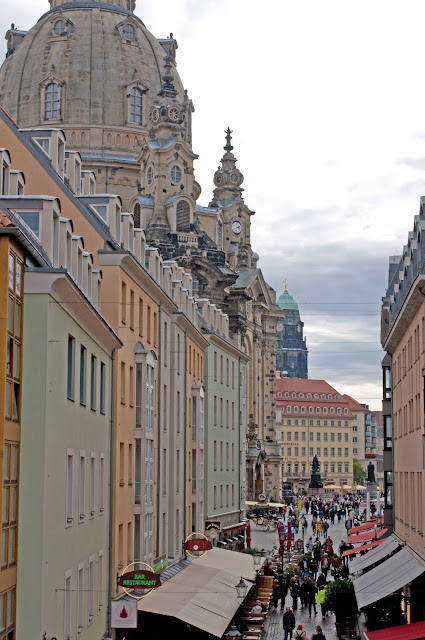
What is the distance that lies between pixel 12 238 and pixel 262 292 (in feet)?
351

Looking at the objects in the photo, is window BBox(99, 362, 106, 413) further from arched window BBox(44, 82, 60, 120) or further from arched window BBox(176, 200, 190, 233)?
arched window BBox(44, 82, 60, 120)

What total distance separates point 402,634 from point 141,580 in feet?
21.1

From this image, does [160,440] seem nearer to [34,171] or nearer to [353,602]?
[353,602]

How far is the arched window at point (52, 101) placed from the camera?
107m

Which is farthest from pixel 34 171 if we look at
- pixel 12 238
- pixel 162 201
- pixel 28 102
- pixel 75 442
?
pixel 28 102

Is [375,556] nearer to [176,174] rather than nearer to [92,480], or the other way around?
[92,480]

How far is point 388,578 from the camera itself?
36.4 meters

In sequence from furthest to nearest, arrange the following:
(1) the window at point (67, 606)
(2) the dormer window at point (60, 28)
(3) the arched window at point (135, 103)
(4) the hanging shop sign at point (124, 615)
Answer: (2) the dormer window at point (60, 28)
(3) the arched window at point (135, 103)
(4) the hanging shop sign at point (124, 615)
(1) the window at point (67, 606)

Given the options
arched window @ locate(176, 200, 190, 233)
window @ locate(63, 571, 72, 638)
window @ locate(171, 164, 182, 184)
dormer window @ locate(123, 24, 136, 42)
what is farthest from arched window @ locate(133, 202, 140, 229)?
window @ locate(63, 571, 72, 638)

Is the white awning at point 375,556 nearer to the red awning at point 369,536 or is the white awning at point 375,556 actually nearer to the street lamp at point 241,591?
the street lamp at point 241,591

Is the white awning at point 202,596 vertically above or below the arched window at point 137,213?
below

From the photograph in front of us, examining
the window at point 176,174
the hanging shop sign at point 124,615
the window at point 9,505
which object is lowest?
the hanging shop sign at point 124,615

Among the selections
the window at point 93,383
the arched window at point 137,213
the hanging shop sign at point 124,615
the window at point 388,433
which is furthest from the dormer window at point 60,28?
the hanging shop sign at point 124,615

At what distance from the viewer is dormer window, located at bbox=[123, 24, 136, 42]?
111 metres
